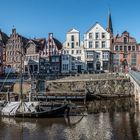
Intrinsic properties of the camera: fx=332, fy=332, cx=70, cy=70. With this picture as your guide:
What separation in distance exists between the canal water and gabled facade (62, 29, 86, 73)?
3963 centimetres

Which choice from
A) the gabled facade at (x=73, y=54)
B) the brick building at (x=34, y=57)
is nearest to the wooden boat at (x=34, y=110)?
the gabled facade at (x=73, y=54)

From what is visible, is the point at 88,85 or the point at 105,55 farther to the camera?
the point at 105,55

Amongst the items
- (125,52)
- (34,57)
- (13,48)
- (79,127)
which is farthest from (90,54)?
(79,127)

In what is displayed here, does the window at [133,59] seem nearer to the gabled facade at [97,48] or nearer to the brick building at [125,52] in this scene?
the brick building at [125,52]

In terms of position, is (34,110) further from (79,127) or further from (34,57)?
(34,57)

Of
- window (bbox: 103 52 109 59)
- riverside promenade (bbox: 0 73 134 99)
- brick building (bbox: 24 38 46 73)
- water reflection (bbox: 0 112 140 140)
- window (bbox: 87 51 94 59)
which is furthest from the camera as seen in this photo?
brick building (bbox: 24 38 46 73)

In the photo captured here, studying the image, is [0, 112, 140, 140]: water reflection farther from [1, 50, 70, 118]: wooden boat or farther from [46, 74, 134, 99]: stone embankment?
[46, 74, 134, 99]: stone embankment

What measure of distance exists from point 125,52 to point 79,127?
5094cm

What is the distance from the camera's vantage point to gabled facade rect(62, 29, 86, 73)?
3312 inches

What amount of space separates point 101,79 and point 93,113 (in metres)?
25.5

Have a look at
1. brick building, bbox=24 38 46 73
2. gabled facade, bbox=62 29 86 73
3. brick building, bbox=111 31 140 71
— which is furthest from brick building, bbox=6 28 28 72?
brick building, bbox=111 31 140 71

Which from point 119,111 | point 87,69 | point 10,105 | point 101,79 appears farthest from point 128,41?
point 10,105

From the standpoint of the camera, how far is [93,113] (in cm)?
4462

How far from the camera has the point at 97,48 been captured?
8381cm
